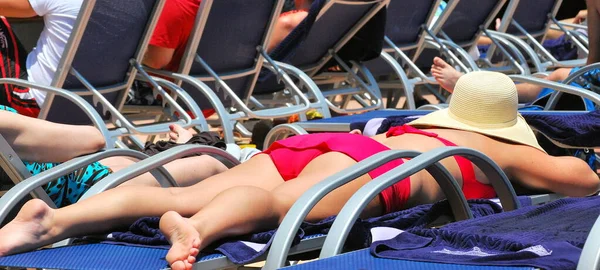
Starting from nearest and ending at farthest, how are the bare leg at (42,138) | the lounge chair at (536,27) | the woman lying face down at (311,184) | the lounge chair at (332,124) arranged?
the woman lying face down at (311,184) < the bare leg at (42,138) < the lounge chair at (332,124) < the lounge chair at (536,27)

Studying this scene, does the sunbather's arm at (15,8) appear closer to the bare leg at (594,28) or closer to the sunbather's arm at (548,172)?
the sunbather's arm at (548,172)

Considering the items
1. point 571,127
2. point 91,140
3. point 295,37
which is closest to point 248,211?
point 91,140

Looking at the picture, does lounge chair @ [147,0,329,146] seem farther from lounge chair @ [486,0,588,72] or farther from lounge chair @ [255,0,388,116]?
lounge chair @ [486,0,588,72]

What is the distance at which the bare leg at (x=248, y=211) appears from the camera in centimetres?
251

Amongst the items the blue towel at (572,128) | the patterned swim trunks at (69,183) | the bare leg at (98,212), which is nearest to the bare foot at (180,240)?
the bare leg at (98,212)

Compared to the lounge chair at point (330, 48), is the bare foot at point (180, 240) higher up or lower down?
lower down

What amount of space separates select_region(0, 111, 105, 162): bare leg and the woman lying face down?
1.91ft

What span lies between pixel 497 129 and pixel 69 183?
1.43m

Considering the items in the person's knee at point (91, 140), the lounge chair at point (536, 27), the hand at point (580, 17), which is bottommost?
the person's knee at point (91, 140)

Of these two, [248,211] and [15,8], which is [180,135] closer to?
[15,8]

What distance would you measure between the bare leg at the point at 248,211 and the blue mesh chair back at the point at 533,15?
18.2ft

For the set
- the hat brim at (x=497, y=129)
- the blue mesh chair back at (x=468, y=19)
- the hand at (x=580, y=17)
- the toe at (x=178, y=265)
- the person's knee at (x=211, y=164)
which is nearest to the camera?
the toe at (x=178, y=265)

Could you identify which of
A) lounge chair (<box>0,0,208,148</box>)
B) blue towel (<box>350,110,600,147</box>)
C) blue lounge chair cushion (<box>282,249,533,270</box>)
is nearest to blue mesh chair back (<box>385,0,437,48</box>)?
lounge chair (<box>0,0,208,148</box>)

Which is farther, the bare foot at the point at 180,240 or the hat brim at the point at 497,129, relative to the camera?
the hat brim at the point at 497,129
